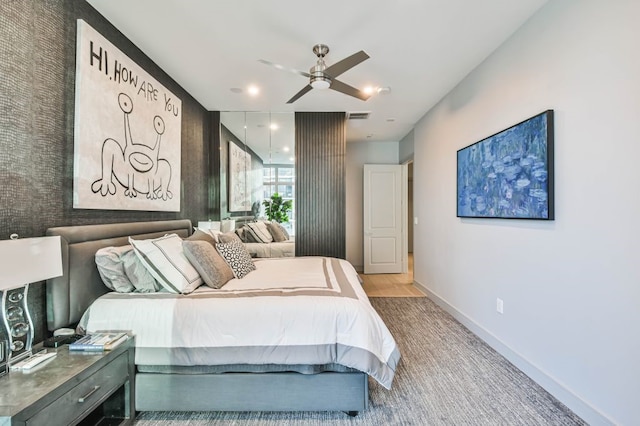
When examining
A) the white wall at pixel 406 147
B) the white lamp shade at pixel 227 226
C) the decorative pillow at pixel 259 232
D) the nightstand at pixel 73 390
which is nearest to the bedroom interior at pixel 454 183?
Answer: the nightstand at pixel 73 390

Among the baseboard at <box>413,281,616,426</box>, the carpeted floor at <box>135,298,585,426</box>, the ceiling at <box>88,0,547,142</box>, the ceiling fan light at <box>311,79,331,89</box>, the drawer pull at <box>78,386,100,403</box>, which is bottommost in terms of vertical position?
the carpeted floor at <box>135,298,585,426</box>

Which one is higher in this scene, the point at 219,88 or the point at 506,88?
the point at 219,88

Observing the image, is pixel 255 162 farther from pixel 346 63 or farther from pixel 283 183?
pixel 346 63

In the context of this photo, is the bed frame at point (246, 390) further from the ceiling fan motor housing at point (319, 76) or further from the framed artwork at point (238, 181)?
the framed artwork at point (238, 181)

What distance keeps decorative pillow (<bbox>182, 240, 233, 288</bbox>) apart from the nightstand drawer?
2.26 feet

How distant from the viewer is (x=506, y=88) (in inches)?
104

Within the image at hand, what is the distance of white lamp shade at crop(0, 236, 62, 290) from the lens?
1228mm

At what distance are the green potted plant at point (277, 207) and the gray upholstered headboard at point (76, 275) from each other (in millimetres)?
2244

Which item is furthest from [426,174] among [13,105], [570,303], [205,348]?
[13,105]

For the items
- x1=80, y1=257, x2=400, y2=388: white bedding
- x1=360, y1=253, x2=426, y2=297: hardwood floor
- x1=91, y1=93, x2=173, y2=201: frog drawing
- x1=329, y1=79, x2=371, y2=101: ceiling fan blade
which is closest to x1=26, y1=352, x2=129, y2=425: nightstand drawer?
x1=80, y1=257, x2=400, y2=388: white bedding

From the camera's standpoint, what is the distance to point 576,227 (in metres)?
1.92

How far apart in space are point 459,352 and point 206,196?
11.5 feet

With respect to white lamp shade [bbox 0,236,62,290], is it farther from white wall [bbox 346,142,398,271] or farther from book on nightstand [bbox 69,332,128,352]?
white wall [bbox 346,142,398,271]

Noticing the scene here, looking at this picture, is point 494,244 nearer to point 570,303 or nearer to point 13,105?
point 570,303
